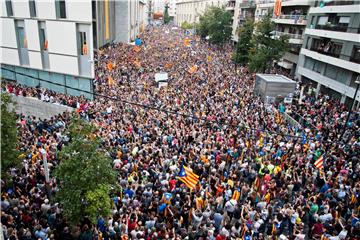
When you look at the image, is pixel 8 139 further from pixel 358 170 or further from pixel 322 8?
pixel 322 8

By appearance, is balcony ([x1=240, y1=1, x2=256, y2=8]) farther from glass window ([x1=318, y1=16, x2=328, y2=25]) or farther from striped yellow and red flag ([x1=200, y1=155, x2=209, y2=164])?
striped yellow and red flag ([x1=200, y1=155, x2=209, y2=164])

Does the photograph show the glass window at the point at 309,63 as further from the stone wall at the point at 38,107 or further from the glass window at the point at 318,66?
the stone wall at the point at 38,107

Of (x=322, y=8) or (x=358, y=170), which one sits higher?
(x=322, y=8)

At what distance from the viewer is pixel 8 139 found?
29.2 feet

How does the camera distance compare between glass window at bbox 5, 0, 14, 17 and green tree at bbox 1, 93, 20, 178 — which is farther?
glass window at bbox 5, 0, 14, 17

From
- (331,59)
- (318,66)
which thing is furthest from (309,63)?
(331,59)

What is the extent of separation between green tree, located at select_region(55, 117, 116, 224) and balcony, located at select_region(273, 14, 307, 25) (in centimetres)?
3321

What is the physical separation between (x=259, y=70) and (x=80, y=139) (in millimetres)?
28740

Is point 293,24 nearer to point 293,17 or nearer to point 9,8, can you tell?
point 293,17

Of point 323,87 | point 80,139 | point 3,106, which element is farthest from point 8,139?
point 323,87

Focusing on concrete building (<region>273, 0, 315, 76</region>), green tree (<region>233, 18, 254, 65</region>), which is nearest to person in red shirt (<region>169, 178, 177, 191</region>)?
concrete building (<region>273, 0, 315, 76</region>)

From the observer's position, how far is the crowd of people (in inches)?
346

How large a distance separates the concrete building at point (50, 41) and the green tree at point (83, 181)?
12374 mm

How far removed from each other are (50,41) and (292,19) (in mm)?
28610
